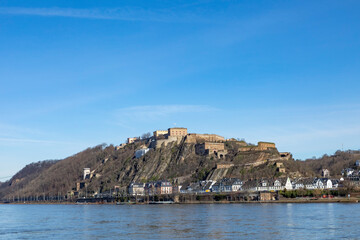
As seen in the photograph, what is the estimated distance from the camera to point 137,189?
135 metres

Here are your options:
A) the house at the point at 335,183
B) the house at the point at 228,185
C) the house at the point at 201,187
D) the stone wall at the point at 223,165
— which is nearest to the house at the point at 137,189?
the house at the point at 201,187

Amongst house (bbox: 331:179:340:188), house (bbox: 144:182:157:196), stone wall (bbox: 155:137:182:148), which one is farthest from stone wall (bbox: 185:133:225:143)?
house (bbox: 331:179:340:188)

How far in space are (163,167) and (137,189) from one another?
1319cm

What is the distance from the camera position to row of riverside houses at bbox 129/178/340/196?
106 metres

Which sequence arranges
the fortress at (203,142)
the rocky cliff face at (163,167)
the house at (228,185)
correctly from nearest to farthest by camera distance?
the house at (228,185) < the rocky cliff face at (163,167) < the fortress at (203,142)

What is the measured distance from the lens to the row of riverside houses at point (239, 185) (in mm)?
106250

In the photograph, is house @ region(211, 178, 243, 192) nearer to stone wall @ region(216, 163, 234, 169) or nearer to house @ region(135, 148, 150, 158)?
stone wall @ region(216, 163, 234, 169)

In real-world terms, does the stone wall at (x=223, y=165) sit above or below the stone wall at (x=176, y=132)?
below

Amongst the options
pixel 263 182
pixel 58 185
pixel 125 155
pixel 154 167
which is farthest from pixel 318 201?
pixel 58 185

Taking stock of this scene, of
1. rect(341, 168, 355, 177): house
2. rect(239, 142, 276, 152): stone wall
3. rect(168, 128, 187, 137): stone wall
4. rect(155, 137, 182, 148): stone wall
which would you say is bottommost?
rect(341, 168, 355, 177): house

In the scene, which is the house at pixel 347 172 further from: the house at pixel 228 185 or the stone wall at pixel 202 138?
the stone wall at pixel 202 138

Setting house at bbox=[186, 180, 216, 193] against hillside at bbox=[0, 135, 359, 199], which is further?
hillside at bbox=[0, 135, 359, 199]

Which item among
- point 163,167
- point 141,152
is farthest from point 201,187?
point 141,152

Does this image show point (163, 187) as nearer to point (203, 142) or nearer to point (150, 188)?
point (150, 188)
